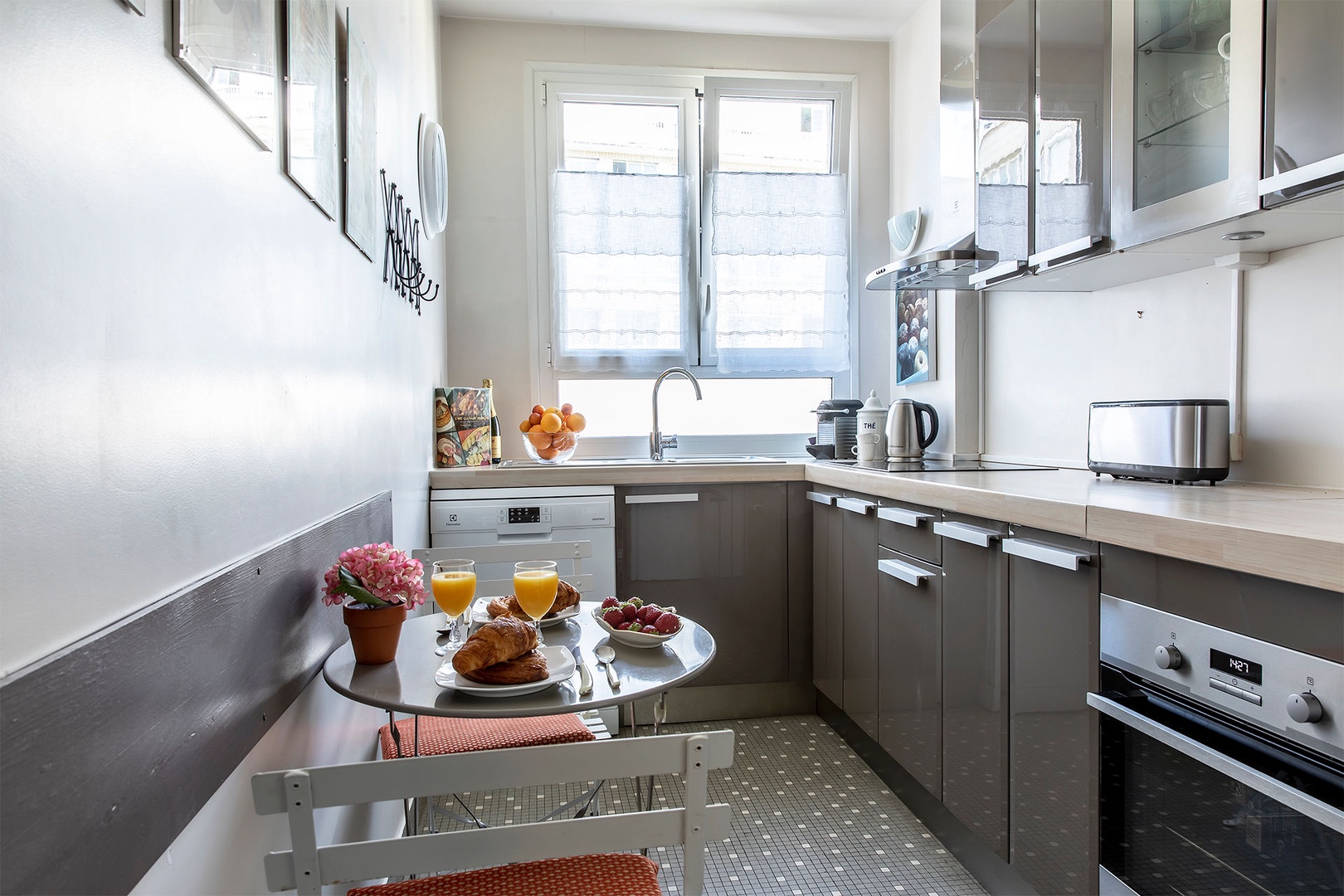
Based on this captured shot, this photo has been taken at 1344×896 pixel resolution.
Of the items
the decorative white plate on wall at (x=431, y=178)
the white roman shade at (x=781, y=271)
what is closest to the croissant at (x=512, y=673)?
A: the decorative white plate on wall at (x=431, y=178)

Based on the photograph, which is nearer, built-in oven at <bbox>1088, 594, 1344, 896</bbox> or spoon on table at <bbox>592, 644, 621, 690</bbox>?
built-in oven at <bbox>1088, 594, 1344, 896</bbox>

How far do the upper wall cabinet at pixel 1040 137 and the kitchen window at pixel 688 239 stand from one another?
3.80 feet

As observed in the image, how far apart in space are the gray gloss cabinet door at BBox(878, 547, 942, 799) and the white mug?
0.59 m

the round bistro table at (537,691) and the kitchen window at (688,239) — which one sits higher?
the kitchen window at (688,239)

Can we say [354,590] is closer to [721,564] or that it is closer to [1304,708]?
[1304,708]

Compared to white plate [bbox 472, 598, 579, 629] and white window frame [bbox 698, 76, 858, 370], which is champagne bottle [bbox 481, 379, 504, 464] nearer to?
white window frame [bbox 698, 76, 858, 370]

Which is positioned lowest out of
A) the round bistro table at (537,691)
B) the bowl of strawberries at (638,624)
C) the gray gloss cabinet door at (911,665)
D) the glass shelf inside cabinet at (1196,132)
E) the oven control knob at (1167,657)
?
the gray gloss cabinet door at (911,665)

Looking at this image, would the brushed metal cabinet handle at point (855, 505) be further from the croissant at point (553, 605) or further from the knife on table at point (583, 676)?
the knife on table at point (583, 676)

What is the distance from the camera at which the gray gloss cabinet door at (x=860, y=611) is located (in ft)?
7.84

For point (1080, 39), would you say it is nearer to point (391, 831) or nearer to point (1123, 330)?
point (1123, 330)

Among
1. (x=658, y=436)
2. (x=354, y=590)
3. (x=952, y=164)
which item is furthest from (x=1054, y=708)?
(x=952, y=164)

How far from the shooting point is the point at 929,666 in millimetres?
2035

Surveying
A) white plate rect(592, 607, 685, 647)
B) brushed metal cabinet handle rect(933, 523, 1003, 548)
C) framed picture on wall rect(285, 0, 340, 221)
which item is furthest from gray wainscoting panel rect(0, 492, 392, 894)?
brushed metal cabinet handle rect(933, 523, 1003, 548)

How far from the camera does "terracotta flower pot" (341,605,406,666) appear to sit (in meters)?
1.24
